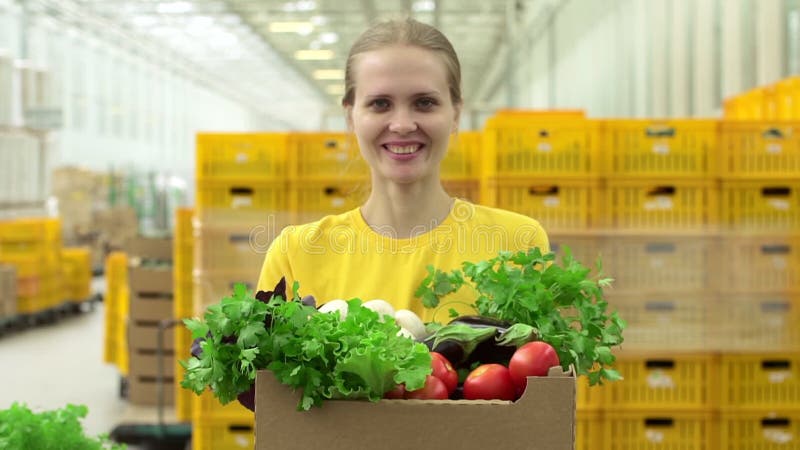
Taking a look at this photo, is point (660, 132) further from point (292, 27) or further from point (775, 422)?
point (292, 27)

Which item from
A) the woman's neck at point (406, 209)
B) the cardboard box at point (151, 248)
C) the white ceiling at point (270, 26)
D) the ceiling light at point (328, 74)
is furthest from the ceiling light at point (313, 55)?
the woman's neck at point (406, 209)

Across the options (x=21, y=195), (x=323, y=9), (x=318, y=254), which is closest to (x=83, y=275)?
(x=21, y=195)

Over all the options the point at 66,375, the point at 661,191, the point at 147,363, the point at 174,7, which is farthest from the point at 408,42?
the point at 174,7

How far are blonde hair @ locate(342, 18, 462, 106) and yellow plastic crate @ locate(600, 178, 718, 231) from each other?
8.63ft

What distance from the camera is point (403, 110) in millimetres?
1652

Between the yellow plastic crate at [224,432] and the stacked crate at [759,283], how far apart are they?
217 centimetres

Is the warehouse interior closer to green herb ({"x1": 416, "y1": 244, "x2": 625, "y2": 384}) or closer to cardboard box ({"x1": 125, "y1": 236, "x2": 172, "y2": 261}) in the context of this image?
cardboard box ({"x1": 125, "y1": 236, "x2": 172, "y2": 261})

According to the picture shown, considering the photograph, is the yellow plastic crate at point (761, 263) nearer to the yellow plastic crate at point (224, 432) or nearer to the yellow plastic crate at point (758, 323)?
the yellow plastic crate at point (758, 323)

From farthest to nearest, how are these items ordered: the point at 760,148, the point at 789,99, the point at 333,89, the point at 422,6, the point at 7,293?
the point at 333,89 → the point at 422,6 → the point at 7,293 → the point at 789,99 → the point at 760,148

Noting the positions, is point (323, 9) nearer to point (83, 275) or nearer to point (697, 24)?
point (83, 275)

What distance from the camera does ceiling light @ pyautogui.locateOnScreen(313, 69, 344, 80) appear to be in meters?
28.0

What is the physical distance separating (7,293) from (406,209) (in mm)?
9952

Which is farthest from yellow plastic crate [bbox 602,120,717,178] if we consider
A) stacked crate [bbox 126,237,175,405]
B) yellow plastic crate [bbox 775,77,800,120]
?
stacked crate [bbox 126,237,175,405]

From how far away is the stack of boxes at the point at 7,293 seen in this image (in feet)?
34.9
